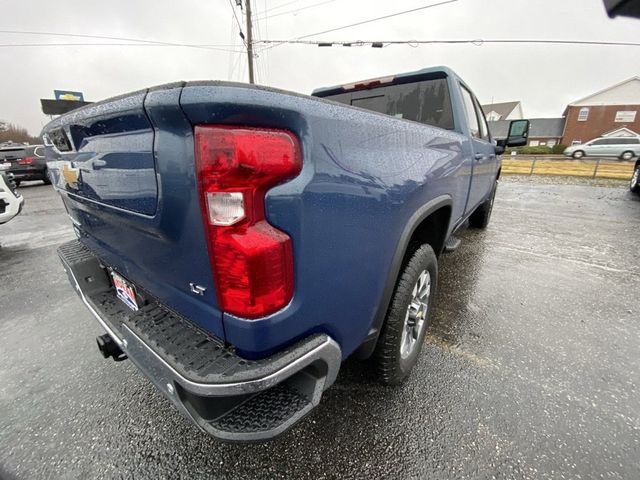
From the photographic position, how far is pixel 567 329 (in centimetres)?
269

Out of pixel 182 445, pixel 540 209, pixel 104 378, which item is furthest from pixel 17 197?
pixel 540 209

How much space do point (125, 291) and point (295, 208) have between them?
50.5 inches

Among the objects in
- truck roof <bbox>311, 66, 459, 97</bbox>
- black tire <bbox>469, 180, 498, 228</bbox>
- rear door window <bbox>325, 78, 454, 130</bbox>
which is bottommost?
black tire <bbox>469, 180, 498, 228</bbox>

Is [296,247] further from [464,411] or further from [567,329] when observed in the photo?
[567,329]

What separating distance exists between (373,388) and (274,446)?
706mm

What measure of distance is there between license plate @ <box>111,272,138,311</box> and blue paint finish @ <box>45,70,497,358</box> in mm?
97

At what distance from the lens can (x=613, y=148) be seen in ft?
78.5

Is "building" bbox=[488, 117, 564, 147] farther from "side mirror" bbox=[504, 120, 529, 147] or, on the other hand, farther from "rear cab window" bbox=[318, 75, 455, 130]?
"rear cab window" bbox=[318, 75, 455, 130]

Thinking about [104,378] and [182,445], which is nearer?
[182,445]

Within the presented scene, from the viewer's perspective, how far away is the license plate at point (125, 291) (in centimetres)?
166

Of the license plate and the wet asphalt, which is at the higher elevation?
the license plate

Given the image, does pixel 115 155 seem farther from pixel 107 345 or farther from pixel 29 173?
A: pixel 29 173

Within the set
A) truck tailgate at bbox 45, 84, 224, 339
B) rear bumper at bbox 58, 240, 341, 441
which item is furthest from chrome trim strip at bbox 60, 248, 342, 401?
truck tailgate at bbox 45, 84, 224, 339

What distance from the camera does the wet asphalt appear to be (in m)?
1.58
